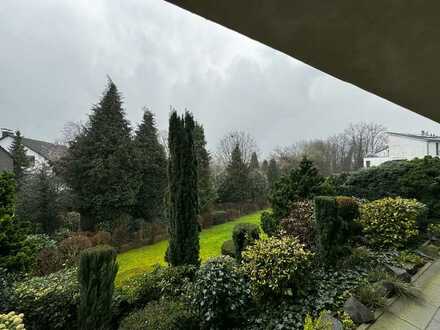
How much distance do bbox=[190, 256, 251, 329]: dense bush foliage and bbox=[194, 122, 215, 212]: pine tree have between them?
386 inches

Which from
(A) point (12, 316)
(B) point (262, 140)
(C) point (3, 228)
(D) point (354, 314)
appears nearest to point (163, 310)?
(A) point (12, 316)

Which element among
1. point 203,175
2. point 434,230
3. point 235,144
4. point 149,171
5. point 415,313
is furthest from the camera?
point 235,144

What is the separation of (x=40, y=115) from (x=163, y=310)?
1122 cm

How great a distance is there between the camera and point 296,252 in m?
3.75

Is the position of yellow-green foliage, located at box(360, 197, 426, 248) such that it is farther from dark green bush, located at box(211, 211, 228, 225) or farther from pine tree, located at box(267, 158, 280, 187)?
pine tree, located at box(267, 158, 280, 187)

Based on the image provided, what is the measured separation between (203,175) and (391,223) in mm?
10982

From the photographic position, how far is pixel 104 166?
34.9ft

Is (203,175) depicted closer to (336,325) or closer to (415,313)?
(415,313)

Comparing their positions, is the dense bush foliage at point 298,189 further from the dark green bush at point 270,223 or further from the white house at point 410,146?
the white house at point 410,146

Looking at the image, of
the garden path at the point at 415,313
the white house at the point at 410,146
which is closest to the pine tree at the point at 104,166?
the garden path at the point at 415,313

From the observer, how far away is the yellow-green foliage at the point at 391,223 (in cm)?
531

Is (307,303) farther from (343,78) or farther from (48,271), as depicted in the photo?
(48,271)

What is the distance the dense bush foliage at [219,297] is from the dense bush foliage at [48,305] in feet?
6.60

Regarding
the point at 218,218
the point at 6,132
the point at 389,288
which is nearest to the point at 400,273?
the point at 389,288
